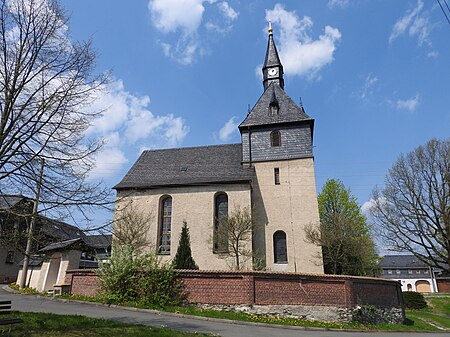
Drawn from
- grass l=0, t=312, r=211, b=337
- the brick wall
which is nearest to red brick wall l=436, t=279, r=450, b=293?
the brick wall

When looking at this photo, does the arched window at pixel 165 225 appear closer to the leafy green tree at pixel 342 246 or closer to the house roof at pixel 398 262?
the leafy green tree at pixel 342 246

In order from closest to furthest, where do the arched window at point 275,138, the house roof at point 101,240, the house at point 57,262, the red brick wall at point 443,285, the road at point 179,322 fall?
the house roof at point 101,240 < the road at point 179,322 < the house at point 57,262 < the arched window at point 275,138 < the red brick wall at point 443,285

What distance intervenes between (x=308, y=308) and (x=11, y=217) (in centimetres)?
1126

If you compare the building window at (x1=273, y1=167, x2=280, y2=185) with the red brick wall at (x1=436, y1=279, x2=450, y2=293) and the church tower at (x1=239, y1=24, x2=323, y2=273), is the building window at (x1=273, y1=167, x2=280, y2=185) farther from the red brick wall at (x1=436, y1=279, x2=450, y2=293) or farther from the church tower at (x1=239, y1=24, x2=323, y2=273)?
the red brick wall at (x1=436, y1=279, x2=450, y2=293)

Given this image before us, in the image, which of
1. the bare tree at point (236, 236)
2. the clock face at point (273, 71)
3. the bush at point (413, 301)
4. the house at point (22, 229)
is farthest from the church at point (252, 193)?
the house at point (22, 229)

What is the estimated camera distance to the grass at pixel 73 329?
755 centimetres

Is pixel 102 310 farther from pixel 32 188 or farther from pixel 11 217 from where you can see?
pixel 32 188

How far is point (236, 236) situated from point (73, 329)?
533 inches

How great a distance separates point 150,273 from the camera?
1445cm

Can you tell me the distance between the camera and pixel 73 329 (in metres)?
8.14

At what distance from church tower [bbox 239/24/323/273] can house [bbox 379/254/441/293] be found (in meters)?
41.1

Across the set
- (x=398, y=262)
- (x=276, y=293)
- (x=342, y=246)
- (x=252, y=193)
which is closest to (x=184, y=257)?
(x=276, y=293)

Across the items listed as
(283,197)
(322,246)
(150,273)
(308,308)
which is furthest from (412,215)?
(150,273)

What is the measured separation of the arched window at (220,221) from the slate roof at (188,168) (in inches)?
53.4
